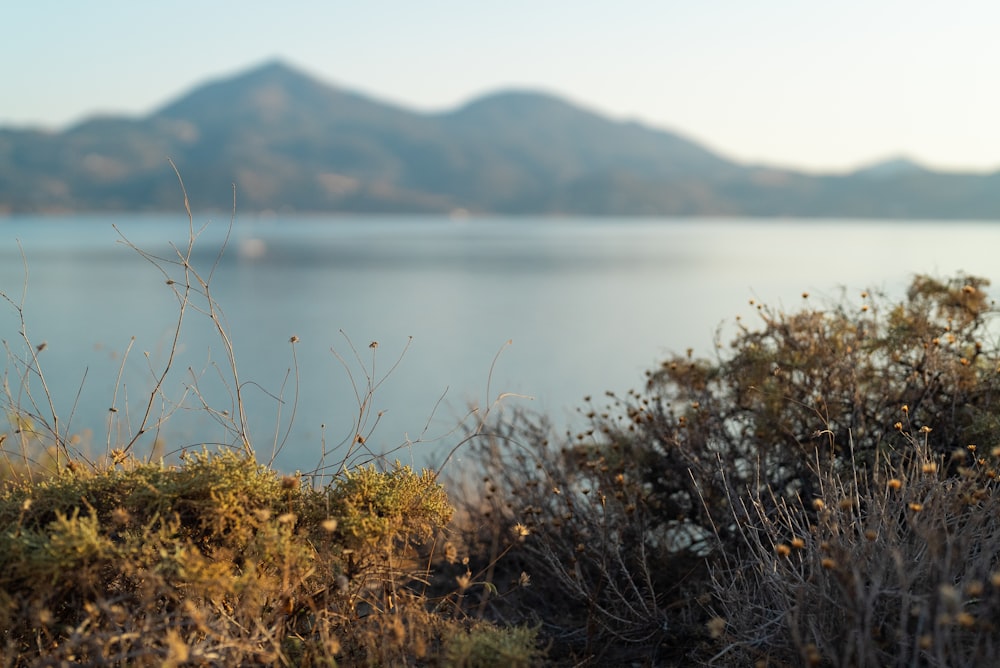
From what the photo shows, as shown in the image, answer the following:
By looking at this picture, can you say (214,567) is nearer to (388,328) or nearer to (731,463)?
(731,463)

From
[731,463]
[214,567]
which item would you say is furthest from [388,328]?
[214,567]

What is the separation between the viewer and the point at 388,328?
23750mm

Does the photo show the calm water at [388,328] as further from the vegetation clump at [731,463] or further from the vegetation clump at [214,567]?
the vegetation clump at [731,463]

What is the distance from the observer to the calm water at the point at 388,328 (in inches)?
505

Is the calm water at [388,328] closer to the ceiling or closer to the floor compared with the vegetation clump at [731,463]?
closer to the floor

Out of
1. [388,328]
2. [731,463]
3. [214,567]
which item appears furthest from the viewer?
[388,328]

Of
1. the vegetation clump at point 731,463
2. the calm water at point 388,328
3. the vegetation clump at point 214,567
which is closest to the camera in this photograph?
the vegetation clump at point 214,567

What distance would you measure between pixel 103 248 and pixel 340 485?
7108 centimetres

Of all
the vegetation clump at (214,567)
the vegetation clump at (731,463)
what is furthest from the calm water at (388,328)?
the vegetation clump at (731,463)

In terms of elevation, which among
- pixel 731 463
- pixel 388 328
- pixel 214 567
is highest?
pixel 214 567

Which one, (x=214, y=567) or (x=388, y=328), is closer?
(x=214, y=567)

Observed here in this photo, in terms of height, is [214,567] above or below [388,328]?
above

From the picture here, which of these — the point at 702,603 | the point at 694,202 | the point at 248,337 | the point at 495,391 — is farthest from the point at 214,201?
→ the point at 702,603

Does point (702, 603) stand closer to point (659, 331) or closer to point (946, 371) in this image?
point (946, 371)
